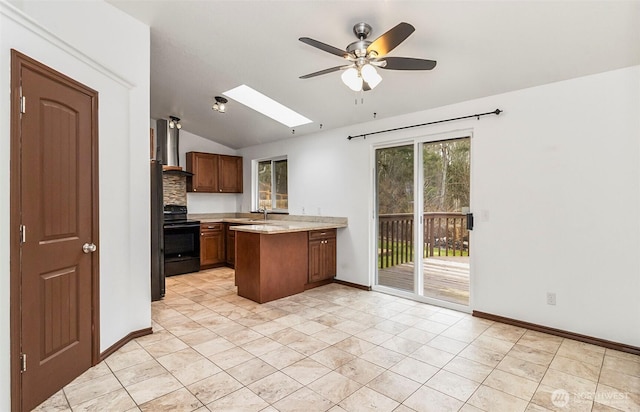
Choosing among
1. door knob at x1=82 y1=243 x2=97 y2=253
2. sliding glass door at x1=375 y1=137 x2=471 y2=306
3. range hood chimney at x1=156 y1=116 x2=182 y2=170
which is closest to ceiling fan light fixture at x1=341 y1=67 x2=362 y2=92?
sliding glass door at x1=375 y1=137 x2=471 y2=306

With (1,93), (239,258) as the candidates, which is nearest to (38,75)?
(1,93)

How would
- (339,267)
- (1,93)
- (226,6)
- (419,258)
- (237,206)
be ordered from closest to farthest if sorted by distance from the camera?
(1,93), (226,6), (419,258), (339,267), (237,206)

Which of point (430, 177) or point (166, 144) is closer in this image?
point (430, 177)

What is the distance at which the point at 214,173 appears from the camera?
650 centimetres

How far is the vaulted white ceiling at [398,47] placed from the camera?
236cm

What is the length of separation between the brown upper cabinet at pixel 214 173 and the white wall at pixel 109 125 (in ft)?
10.7

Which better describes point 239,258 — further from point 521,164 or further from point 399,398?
point 521,164

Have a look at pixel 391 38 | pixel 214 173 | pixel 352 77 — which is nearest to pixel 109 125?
pixel 352 77

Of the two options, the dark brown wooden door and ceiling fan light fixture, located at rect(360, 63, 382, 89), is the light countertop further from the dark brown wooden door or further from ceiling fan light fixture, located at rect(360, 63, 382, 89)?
ceiling fan light fixture, located at rect(360, 63, 382, 89)

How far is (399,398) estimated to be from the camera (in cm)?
208

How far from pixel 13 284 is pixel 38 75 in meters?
1.26

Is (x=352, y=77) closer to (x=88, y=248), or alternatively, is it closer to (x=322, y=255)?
(x=88, y=248)

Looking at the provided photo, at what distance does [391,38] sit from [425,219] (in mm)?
2633

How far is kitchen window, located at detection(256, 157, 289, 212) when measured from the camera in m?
6.20
